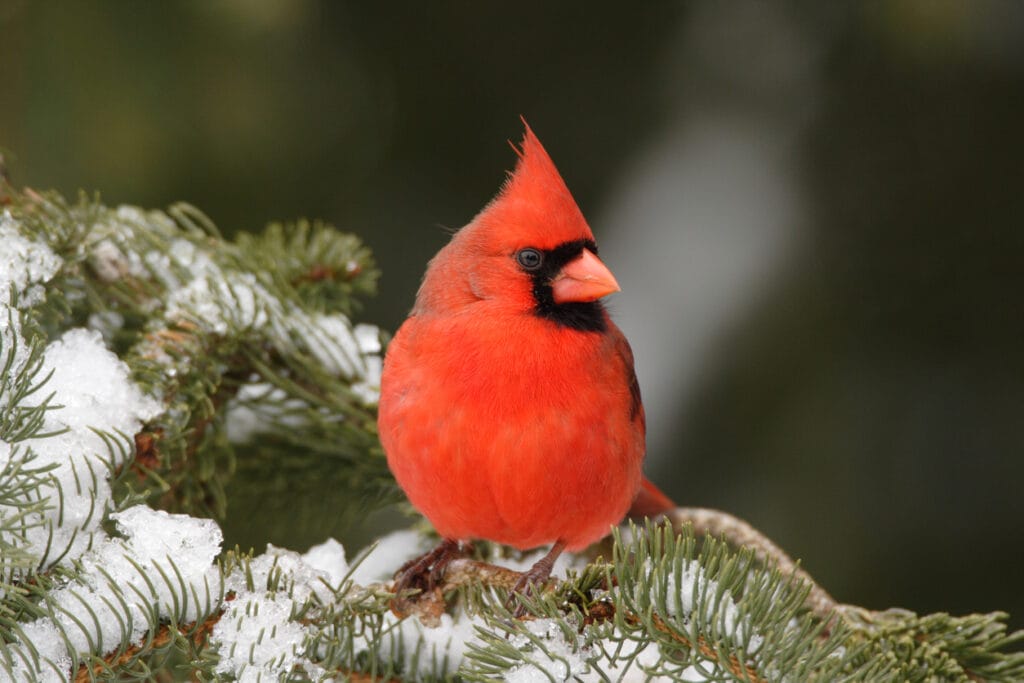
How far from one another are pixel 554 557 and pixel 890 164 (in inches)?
70.6

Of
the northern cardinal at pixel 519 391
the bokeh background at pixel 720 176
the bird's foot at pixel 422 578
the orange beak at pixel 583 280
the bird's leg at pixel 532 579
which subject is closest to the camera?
the bird's leg at pixel 532 579

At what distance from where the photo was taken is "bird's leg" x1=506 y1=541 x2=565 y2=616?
151 cm

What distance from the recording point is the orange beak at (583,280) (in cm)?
184

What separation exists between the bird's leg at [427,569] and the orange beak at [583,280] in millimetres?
502

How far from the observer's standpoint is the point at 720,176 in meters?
3.18

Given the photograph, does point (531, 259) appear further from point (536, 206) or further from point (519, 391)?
point (519, 391)

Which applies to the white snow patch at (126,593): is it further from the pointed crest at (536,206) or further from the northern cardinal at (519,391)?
the pointed crest at (536,206)

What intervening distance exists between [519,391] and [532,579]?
11.9 inches

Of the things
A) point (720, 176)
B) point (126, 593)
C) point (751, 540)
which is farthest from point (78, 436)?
point (720, 176)

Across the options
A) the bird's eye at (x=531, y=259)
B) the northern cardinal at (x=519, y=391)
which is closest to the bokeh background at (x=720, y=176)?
the northern cardinal at (x=519, y=391)

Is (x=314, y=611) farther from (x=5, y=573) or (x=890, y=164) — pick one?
(x=890, y=164)

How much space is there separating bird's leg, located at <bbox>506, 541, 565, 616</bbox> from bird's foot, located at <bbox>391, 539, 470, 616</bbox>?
142 millimetres

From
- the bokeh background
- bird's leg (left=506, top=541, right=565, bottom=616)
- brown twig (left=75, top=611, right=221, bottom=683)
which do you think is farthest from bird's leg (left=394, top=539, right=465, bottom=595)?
the bokeh background

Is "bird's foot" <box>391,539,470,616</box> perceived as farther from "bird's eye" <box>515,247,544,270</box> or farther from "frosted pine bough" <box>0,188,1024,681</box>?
"bird's eye" <box>515,247,544,270</box>
